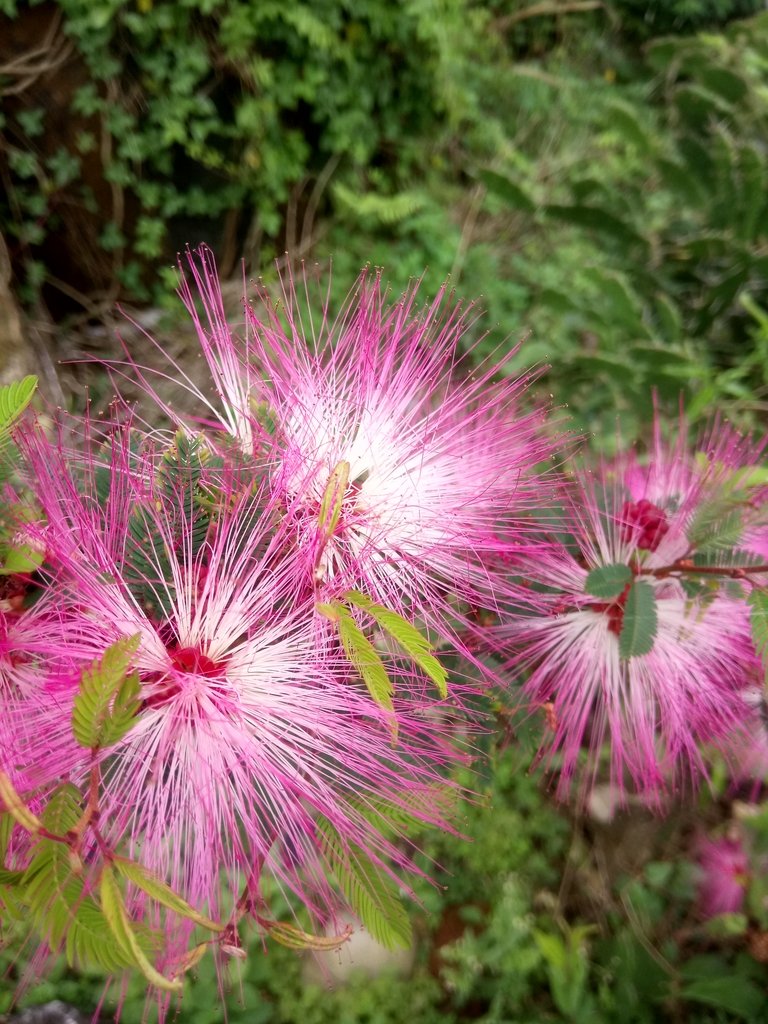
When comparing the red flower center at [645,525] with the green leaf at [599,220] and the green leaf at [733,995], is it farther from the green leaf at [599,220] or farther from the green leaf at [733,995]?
the green leaf at [599,220]

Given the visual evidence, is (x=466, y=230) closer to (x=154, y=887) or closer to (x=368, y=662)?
(x=368, y=662)

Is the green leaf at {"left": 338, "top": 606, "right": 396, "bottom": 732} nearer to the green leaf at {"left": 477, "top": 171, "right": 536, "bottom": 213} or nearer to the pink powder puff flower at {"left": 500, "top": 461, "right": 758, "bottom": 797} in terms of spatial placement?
the pink powder puff flower at {"left": 500, "top": 461, "right": 758, "bottom": 797}

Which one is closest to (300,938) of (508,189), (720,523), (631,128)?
(720,523)

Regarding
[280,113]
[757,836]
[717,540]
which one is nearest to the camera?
[717,540]

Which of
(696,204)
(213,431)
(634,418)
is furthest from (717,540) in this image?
(696,204)

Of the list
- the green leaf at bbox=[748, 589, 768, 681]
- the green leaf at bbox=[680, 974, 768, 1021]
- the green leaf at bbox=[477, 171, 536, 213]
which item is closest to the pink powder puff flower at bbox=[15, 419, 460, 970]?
the green leaf at bbox=[748, 589, 768, 681]

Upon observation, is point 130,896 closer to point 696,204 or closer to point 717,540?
point 717,540


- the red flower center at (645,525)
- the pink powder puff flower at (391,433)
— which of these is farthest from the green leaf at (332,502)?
the red flower center at (645,525)
